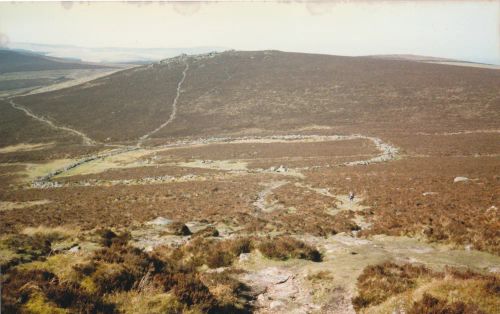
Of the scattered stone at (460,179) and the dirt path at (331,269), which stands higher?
the dirt path at (331,269)

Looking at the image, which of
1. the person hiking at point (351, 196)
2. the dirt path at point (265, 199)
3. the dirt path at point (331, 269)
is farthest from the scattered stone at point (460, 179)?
the dirt path at point (331, 269)

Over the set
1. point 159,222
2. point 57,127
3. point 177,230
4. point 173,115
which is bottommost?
point 57,127

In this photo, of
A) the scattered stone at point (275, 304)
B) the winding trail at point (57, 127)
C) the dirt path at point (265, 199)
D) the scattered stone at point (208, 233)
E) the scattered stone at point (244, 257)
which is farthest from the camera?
the winding trail at point (57, 127)

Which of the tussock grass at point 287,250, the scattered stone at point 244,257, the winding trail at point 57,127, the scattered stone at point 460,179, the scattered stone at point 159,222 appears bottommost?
the winding trail at point 57,127

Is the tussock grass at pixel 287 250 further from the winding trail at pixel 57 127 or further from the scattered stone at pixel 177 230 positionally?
the winding trail at pixel 57 127

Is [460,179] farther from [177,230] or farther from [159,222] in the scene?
[159,222]

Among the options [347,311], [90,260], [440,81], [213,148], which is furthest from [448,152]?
[440,81]

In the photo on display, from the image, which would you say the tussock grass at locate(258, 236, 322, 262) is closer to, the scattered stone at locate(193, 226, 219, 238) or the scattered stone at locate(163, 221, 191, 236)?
the scattered stone at locate(193, 226, 219, 238)

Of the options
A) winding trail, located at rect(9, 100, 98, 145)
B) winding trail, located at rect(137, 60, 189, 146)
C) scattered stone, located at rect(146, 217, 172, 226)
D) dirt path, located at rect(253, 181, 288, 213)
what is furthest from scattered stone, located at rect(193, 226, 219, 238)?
winding trail, located at rect(9, 100, 98, 145)

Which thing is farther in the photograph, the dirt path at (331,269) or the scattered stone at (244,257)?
the scattered stone at (244,257)

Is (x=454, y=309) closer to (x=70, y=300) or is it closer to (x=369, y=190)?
(x=70, y=300)

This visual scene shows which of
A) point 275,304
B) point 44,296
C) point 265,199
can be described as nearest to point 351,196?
point 265,199
